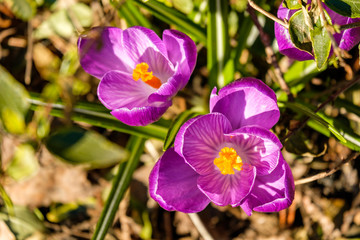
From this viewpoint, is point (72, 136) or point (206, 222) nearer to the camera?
point (72, 136)

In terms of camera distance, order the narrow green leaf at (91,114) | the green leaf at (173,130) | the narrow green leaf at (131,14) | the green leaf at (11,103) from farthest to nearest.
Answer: the narrow green leaf at (131,14) < the narrow green leaf at (91,114) < the green leaf at (173,130) < the green leaf at (11,103)

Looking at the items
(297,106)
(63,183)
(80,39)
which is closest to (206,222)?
(63,183)

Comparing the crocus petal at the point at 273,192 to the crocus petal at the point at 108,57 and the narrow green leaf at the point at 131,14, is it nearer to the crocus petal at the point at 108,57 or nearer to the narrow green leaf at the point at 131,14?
the crocus petal at the point at 108,57

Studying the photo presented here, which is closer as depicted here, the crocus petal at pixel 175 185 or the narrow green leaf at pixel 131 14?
the crocus petal at pixel 175 185

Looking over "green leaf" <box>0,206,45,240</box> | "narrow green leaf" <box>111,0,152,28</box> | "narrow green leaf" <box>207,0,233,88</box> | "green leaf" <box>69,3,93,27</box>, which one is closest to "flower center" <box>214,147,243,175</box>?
"narrow green leaf" <box>207,0,233,88</box>

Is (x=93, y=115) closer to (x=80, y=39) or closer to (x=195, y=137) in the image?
(x=80, y=39)

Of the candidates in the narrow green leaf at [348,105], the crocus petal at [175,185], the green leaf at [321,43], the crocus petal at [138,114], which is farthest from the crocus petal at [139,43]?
the narrow green leaf at [348,105]
